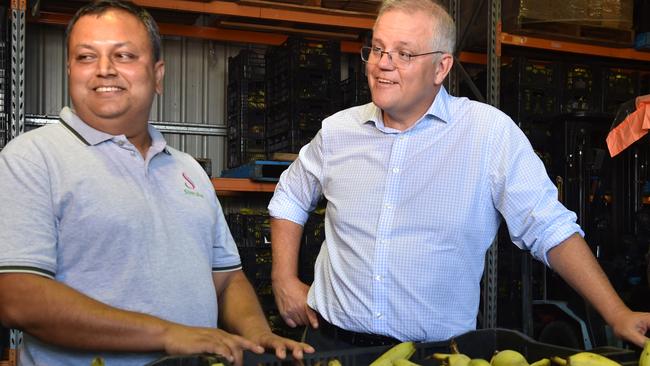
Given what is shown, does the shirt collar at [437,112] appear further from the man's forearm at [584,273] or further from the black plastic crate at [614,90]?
the black plastic crate at [614,90]

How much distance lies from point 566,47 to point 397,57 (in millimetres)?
3901

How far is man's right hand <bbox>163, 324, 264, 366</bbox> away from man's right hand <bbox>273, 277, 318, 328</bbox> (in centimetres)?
92

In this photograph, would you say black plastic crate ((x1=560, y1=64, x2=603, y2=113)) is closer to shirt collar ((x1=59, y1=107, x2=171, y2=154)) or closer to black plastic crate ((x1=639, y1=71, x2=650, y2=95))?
black plastic crate ((x1=639, y1=71, x2=650, y2=95))

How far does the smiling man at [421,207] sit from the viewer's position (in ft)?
8.11

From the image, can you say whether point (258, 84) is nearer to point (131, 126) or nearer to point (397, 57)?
point (397, 57)

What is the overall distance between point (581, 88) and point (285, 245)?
3983 mm

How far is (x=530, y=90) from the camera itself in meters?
5.98

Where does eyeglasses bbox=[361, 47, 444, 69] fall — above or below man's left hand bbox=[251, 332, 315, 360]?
above

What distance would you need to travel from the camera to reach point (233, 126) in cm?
636

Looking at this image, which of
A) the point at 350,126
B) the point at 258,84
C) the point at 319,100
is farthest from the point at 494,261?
the point at 350,126

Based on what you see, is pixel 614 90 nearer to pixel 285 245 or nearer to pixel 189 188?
pixel 285 245

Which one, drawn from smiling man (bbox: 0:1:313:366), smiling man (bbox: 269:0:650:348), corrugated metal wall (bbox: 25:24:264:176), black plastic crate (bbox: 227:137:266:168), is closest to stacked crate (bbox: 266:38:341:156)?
black plastic crate (bbox: 227:137:266:168)

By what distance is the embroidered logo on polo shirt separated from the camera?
2154 mm

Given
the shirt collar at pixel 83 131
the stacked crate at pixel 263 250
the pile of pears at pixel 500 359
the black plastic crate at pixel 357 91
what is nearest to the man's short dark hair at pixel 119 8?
the shirt collar at pixel 83 131
